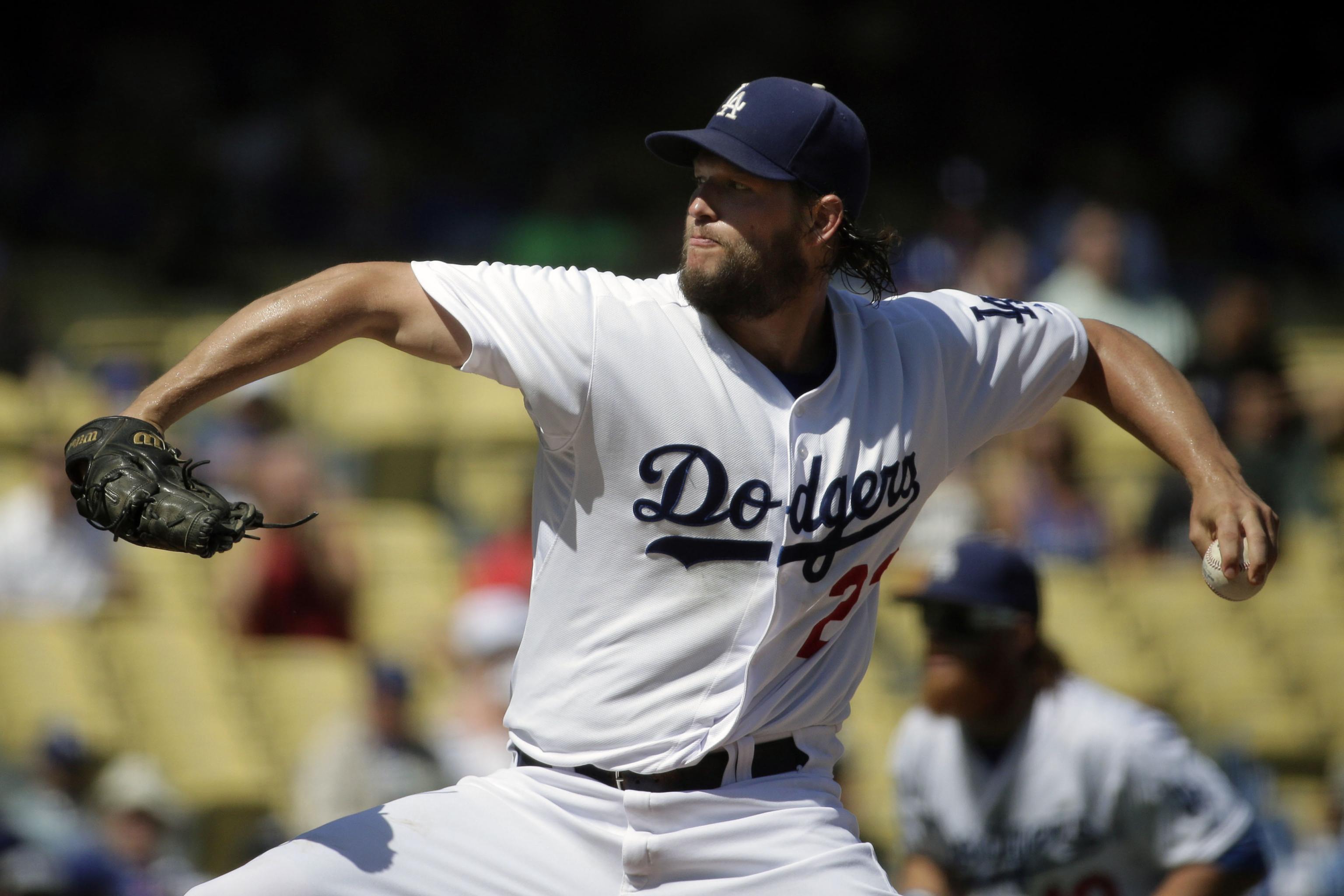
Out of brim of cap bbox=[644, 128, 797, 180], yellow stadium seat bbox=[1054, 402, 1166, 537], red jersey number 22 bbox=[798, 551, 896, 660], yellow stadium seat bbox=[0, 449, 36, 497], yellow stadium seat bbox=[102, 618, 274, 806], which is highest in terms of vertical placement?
brim of cap bbox=[644, 128, 797, 180]

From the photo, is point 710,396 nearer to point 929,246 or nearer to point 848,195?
point 848,195

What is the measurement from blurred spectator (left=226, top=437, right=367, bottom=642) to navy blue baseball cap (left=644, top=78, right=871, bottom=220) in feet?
12.0

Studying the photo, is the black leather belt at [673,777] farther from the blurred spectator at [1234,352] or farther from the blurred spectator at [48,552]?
the blurred spectator at [1234,352]

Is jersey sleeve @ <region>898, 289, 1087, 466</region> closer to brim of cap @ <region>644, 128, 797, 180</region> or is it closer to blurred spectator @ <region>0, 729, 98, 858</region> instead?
brim of cap @ <region>644, 128, 797, 180</region>

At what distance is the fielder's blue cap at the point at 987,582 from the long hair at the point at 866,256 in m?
0.88

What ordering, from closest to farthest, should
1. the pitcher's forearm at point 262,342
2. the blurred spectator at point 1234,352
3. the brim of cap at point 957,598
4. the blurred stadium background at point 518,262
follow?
1. the pitcher's forearm at point 262,342
2. the brim of cap at point 957,598
3. the blurred stadium background at point 518,262
4. the blurred spectator at point 1234,352

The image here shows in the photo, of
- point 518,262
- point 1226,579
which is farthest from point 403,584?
point 1226,579

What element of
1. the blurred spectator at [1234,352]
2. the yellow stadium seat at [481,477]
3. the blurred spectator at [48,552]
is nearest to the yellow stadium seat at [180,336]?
the yellow stadium seat at [481,477]

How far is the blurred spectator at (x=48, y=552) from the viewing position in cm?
Answer: 617

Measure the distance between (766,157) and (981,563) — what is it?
58.3 inches

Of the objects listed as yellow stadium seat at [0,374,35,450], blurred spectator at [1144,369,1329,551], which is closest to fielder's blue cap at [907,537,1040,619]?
blurred spectator at [1144,369,1329,551]

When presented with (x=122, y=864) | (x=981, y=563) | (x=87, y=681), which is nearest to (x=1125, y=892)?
(x=981, y=563)

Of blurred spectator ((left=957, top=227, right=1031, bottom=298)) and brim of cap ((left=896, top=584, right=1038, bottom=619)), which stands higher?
blurred spectator ((left=957, top=227, right=1031, bottom=298))

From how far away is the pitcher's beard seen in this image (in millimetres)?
2732
